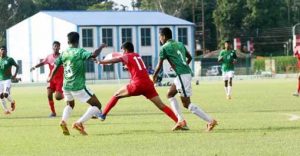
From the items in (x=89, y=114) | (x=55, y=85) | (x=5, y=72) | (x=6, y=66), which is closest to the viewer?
(x=89, y=114)

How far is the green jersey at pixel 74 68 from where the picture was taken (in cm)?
1596

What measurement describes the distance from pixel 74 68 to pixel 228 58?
668 inches

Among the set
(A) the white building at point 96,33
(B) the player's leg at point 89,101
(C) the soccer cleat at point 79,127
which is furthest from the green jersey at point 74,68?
(A) the white building at point 96,33

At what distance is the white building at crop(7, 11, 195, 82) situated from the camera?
296 feet

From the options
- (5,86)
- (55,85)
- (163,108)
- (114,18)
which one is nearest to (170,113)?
(163,108)

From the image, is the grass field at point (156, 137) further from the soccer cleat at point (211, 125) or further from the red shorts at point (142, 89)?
the red shorts at point (142, 89)

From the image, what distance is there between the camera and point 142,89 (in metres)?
16.7

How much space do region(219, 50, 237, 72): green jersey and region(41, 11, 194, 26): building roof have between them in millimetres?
58156

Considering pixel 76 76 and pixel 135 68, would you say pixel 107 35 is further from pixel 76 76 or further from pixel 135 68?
pixel 76 76

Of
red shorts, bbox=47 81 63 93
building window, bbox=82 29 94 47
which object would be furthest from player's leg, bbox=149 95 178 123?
building window, bbox=82 29 94 47

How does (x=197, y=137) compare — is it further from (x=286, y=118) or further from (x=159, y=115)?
(x=159, y=115)

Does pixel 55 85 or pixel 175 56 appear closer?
pixel 175 56

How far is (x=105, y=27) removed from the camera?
91812mm

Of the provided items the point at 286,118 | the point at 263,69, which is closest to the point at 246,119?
the point at 286,118
